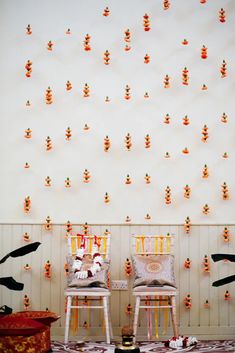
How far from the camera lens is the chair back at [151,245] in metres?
5.67

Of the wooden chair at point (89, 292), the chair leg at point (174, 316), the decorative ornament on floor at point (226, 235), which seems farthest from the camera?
the decorative ornament on floor at point (226, 235)

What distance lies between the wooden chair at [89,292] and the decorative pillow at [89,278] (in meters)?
0.03

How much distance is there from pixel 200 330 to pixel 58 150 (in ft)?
6.90

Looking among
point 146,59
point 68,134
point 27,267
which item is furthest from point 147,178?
point 27,267

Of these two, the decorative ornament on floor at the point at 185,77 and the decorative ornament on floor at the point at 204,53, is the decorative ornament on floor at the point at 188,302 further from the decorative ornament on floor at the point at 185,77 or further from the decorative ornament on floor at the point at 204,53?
the decorative ornament on floor at the point at 204,53

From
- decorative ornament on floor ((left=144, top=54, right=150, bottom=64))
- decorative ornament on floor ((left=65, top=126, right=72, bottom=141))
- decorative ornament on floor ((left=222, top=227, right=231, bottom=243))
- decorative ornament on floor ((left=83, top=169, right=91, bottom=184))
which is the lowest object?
decorative ornament on floor ((left=222, top=227, right=231, bottom=243))

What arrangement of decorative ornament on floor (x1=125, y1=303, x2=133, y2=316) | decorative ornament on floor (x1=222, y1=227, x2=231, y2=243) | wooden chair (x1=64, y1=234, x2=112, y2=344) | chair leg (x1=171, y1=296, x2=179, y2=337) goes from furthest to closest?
decorative ornament on floor (x1=222, y1=227, x2=231, y2=243) → decorative ornament on floor (x1=125, y1=303, x2=133, y2=316) → chair leg (x1=171, y1=296, x2=179, y2=337) → wooden chair (x1=64, y1=234, x2=112, y2=344)

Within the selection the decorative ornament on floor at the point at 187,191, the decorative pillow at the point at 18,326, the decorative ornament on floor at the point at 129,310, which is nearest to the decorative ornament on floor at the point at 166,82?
the decorative ornament on floor at the point at 187,191

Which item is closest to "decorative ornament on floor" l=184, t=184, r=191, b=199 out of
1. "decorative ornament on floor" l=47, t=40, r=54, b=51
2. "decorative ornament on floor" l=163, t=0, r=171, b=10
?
"decorative ornament on floor" l=163, t=0, r=171, b=10

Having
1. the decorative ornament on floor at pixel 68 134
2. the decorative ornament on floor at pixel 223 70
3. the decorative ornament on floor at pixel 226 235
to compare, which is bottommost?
the decorative ornament on floor at pixel 226 235

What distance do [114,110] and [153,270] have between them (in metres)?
1.58

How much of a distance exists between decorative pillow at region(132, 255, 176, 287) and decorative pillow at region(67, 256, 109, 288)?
25 centimetres

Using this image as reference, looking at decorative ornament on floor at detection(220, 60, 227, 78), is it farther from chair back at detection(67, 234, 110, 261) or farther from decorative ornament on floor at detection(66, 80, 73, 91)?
chair back at detection(67, 234, 110, 261)

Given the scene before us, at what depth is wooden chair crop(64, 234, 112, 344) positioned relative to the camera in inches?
201
